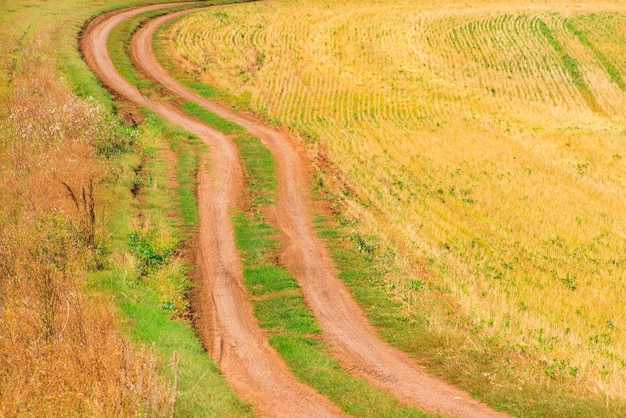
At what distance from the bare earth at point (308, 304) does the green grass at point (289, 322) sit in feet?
0.79

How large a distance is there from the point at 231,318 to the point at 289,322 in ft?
4.48

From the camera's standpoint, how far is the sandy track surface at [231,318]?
40.1 feet

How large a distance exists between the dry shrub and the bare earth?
95.0 inches

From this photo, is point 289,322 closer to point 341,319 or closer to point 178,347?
point 341,319

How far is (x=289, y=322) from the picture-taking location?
15.3m

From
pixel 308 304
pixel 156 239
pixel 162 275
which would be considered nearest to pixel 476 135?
pixel 156 239

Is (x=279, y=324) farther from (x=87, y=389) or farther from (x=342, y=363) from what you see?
(x=87, y=389)

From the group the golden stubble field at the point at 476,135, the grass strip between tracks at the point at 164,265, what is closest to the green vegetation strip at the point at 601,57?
the golden stubble field at the point at 476,135

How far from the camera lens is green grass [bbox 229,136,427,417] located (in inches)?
478

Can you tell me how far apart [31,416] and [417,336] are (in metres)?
8.39

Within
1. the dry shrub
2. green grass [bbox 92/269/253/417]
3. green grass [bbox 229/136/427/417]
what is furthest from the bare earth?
the dry shrub

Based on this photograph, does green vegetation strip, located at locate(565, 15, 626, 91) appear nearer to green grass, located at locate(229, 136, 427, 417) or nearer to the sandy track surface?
the sandy track surface

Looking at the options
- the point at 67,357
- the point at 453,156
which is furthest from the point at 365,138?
the point at 67,357

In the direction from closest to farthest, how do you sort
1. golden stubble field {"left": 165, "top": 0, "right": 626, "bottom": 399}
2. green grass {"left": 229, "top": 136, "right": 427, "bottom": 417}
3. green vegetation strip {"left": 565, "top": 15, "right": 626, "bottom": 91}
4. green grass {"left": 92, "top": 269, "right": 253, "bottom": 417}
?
green grass {"left": 92, "top": 269, "right": 253, "bottom": 417} → green grass {"left": 229, "top": 136, "right": 427, "bottom": 417} → golden stubble field {"left": 165, "top": 0, "right": 626, "bottom": 399} → green vegetation strip {"left": 565, "top": 15, "right": 626, "bottom": 91}
